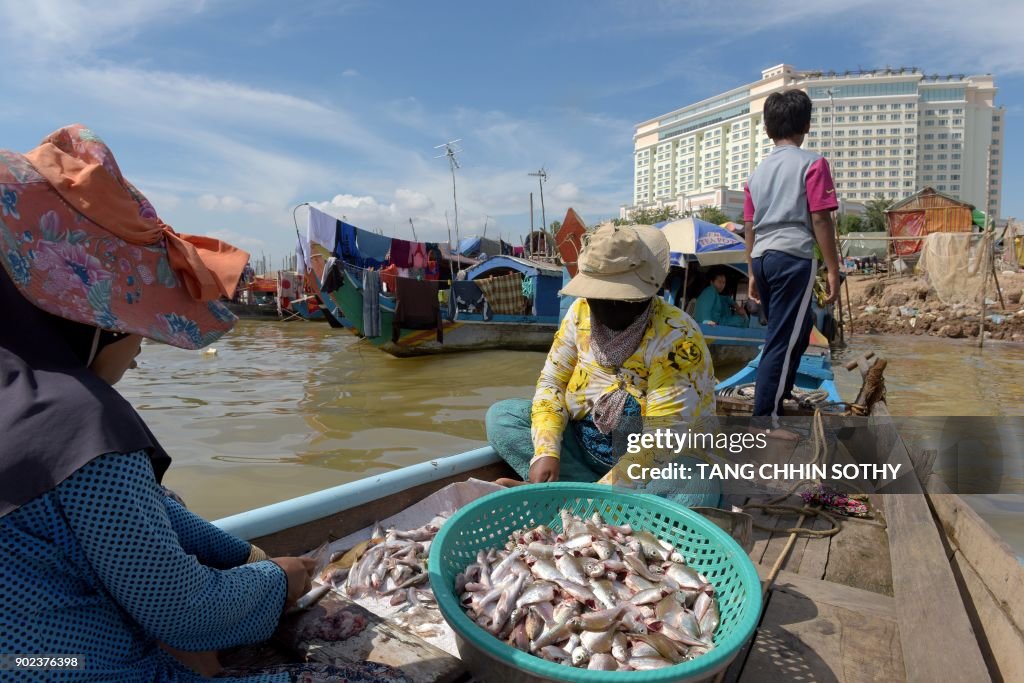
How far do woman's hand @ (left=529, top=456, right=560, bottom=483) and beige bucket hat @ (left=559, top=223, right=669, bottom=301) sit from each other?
746 millimetres

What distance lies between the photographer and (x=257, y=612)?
1.46m

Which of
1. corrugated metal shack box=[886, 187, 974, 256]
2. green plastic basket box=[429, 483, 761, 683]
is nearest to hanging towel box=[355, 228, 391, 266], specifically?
green plastic basket box=[429, 483, 761, 683]

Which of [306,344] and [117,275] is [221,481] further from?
[306,344]

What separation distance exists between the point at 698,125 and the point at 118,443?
11996 centimetres

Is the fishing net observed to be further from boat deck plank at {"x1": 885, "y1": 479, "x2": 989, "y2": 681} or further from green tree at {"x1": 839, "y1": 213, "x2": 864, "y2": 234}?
green tree at {"x1": 839, "y1": 213, "x2": 864, "y2": 234}

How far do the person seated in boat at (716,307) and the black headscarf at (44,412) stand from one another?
10.6 m

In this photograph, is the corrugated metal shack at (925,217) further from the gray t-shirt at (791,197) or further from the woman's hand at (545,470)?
the woman's hand at (545,470)

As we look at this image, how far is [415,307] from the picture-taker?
1280cm

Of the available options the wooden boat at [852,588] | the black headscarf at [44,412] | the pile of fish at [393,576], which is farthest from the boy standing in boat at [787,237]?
the black headscarf at [44,412]

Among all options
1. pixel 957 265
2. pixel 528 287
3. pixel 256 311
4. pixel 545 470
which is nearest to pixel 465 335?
pixel 528 287

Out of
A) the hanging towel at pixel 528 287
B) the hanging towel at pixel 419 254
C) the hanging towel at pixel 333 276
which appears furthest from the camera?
the hanging towel at pixel 419 254

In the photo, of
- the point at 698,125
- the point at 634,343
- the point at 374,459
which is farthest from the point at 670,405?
the point at 698,125

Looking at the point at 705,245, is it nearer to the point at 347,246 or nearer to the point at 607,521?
the point at 607,521

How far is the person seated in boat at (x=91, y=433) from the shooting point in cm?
99
